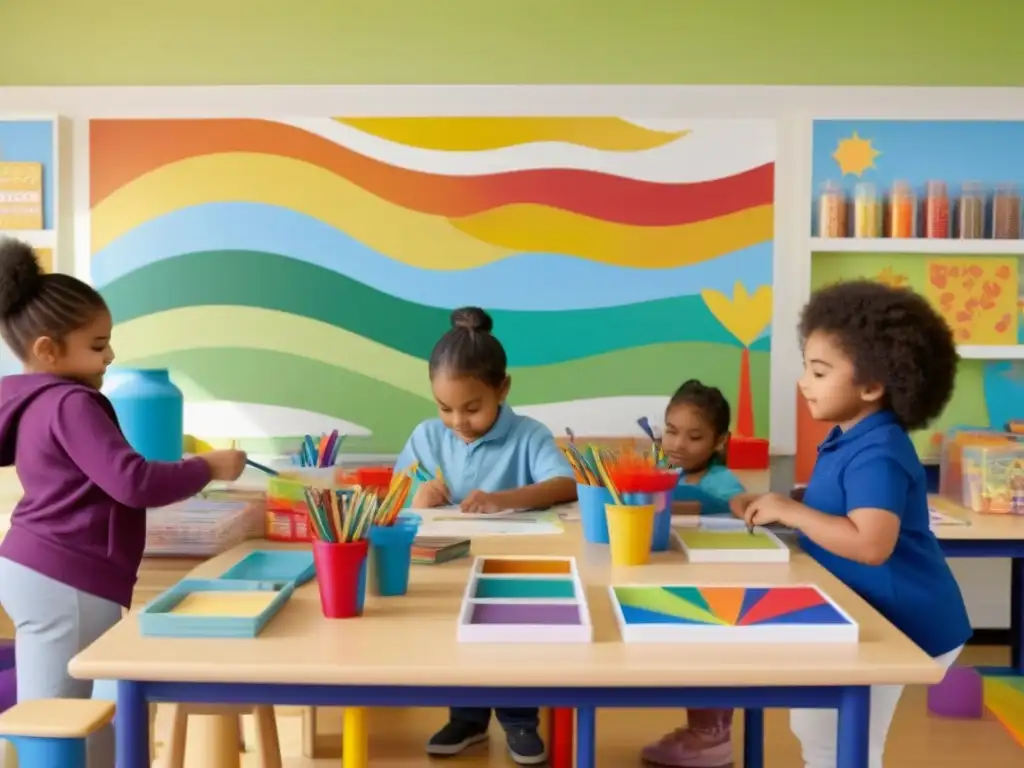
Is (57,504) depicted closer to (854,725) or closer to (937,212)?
(854,725)

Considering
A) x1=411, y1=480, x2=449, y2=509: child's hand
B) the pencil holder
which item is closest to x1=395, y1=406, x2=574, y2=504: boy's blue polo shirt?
x1=411, y1=480, x2=449, y2=509: child's hand

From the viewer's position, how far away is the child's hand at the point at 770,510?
170 cm

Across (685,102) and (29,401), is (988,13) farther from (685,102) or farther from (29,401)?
(29,401)

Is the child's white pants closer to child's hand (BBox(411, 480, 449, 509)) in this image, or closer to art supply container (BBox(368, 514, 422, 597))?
art supply container (BBox(368, 514, 422, 597))

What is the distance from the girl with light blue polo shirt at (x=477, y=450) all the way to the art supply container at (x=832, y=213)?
1438mm

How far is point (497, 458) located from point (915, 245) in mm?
1761

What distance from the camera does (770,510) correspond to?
5.66 feet

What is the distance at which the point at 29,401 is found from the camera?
1765 mm

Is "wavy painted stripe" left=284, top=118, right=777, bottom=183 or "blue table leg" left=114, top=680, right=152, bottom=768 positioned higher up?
"wavy painted stripe" left=284, top=118, right=777, bottom=183

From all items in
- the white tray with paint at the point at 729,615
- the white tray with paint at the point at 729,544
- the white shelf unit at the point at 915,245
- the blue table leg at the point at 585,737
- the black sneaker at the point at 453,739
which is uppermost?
the white shelf unit at the point at 915,245

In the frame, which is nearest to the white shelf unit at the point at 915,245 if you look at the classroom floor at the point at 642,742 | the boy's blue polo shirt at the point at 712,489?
the boy's blue polo shirt at the point at 712,489

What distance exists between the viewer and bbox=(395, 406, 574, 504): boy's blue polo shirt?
253 cm

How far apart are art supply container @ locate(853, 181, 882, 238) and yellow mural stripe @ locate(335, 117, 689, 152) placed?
63 centimetres

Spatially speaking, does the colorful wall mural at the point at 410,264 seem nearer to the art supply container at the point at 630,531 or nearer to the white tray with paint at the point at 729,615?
the art supply container at the point at 630,531
